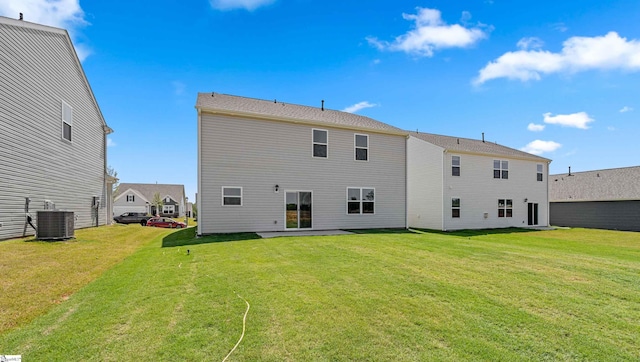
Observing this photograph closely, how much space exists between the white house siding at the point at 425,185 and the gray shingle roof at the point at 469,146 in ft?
2.25

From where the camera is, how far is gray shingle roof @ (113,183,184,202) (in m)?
49.3

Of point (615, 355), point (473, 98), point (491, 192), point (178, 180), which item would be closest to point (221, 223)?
point (615, 355)

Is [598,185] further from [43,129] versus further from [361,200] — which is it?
[43,129]

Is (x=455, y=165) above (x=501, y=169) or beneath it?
above

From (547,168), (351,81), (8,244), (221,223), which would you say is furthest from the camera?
(547,168)

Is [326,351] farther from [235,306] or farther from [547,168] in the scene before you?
[547,168]

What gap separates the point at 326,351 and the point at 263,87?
1606 cm

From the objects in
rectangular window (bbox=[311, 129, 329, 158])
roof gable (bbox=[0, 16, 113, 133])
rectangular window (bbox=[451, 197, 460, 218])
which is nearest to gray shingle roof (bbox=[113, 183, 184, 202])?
roof gable (bbox=[0, 16, 113, 133])

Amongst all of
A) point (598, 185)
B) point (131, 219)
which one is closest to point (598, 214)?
point (598, 185)

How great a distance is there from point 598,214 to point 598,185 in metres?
2.60

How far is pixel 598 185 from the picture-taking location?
2272 centimetres

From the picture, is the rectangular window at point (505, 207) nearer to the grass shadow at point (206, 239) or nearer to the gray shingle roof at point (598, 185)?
the gray shingle roof at point (598, 185)

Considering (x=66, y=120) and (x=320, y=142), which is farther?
(x=320, y=142)

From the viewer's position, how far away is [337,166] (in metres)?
14.2
